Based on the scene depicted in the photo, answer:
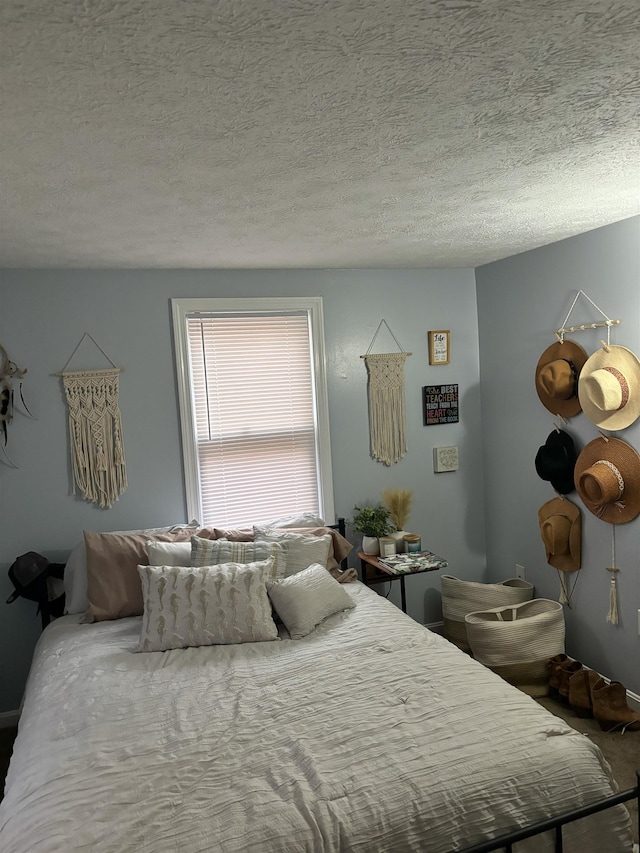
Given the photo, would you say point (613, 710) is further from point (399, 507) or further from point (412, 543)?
point (399, 507)

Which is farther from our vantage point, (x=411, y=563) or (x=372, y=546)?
(x=372, y=546)

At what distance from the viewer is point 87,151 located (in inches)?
69.6

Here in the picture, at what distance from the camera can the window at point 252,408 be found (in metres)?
3.77

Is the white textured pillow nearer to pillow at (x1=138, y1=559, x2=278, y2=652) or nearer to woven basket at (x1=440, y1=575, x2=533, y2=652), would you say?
pillow at (x1=138, y1=559, x2=278, y2=652)

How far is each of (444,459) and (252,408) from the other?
4.63 ft

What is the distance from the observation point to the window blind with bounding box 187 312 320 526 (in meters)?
3.82

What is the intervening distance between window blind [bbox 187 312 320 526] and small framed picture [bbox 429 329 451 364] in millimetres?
866

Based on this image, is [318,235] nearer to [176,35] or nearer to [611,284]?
[611,284]

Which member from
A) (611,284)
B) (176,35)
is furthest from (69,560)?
(611,284)

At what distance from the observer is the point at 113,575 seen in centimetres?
319

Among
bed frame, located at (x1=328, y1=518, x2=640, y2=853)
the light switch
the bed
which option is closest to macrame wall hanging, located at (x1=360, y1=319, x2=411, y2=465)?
the light switch

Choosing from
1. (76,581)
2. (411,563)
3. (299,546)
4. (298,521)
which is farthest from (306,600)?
(76,581)

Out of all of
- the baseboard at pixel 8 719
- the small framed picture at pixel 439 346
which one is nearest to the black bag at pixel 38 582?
the baseboard at pixel 8 719

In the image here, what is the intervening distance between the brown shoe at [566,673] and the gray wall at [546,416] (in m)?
0.22
